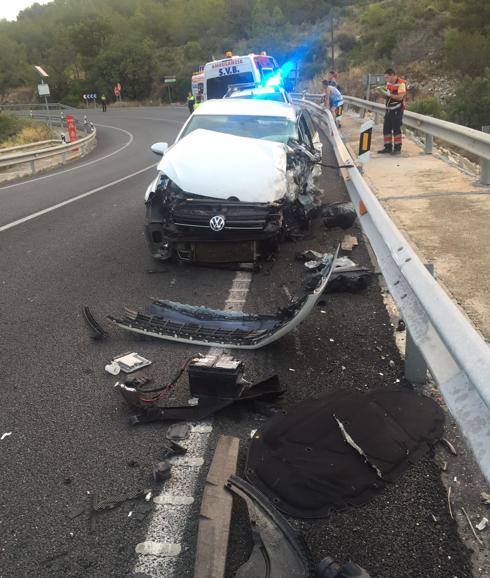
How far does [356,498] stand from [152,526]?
3.01 ft

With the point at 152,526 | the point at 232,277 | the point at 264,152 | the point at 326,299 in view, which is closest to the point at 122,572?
the point at 152,526

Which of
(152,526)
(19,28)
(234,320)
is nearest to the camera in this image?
(152,526)

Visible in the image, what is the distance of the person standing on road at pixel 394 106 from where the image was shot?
10.7 m

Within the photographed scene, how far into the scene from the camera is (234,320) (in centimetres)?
443

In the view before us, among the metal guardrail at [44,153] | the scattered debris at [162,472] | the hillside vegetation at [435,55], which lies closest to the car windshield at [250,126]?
the scattered debris at [162,472]

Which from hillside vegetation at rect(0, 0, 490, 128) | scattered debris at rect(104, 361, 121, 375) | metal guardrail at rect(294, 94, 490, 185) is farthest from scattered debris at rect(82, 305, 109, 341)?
hillside vegetation at rect(0, 0, 490, 128)

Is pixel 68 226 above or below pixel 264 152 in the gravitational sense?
below

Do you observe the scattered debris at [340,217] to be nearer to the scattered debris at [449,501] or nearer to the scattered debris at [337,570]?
the scattered debris at [449,501]

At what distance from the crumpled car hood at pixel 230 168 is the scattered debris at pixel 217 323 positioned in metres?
1.65

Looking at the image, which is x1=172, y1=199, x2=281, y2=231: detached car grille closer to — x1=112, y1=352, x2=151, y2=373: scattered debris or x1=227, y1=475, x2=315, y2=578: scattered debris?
x1=112, y1=352, x2=151, y2=373: scattered debris

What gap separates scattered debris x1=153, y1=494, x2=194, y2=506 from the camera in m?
2.51

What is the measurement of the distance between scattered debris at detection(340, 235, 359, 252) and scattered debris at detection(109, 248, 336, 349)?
198 centimetres

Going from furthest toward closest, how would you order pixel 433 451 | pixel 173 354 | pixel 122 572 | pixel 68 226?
pixel 68 226, pixel 173 354, pixel 433 451, pixel 122 572

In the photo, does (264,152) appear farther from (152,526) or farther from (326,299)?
(152,526)
